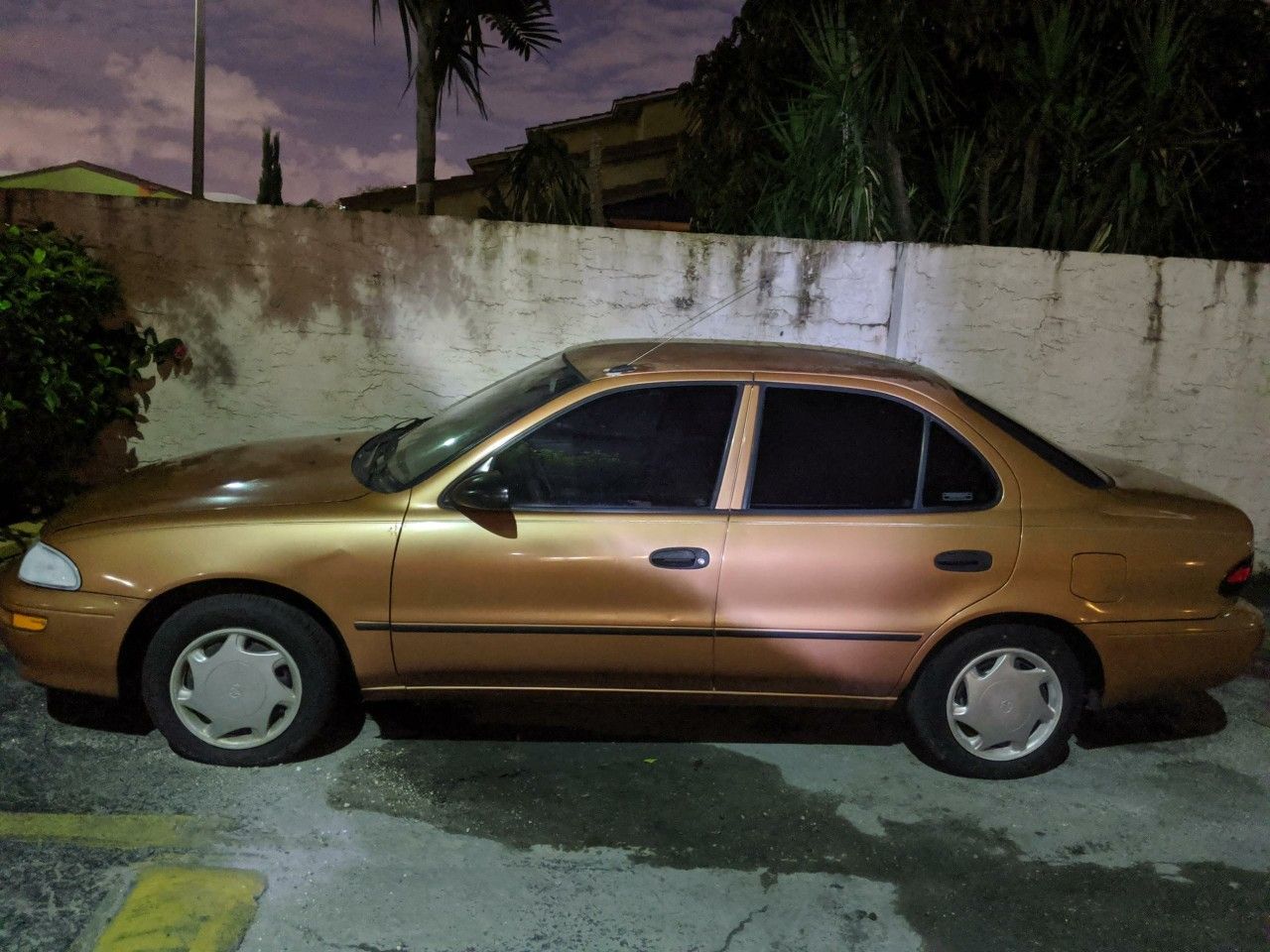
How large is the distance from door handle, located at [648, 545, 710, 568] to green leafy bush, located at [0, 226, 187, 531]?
358 centimetres

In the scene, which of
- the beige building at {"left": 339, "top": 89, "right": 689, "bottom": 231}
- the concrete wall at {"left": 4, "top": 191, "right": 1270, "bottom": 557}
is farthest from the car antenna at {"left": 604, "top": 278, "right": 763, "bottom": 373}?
the beige building at {"left": 339, "top": 89, "right": 689, "bottom": 231}

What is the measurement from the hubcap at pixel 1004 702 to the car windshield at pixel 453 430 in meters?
1.71

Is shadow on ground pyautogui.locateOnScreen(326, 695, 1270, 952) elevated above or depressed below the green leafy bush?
below

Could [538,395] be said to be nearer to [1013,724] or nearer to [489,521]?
[489,521]

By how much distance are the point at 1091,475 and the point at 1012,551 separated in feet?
1.74

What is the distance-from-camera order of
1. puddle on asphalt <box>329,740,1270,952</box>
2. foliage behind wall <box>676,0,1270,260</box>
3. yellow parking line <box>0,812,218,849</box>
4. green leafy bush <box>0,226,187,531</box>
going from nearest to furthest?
puddle on asphalt <box>329,740,1270,952</box> < yellow parking line <box>0,812,218,849</box> < green leafy bush <box>0,226,187,531</box> < foliage behind wall <box>676,0,1270,260</box>

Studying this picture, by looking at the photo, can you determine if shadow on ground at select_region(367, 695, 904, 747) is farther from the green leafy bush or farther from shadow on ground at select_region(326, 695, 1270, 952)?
the green leafy bush

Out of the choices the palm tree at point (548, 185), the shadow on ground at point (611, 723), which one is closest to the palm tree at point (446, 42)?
the palm tree at point (548, 185)

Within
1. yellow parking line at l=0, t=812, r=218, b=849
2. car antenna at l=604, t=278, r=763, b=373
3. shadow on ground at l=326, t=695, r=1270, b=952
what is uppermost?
car antenna at l=604, t=278, r=763, b=373

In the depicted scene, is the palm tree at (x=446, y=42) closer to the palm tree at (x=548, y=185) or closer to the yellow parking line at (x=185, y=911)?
the palm tree at (x=548, y=185)

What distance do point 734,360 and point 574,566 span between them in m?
0.98

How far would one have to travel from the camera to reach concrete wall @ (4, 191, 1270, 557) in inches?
241

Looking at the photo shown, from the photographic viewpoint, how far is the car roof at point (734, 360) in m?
3.91

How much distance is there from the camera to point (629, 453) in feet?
12.4
